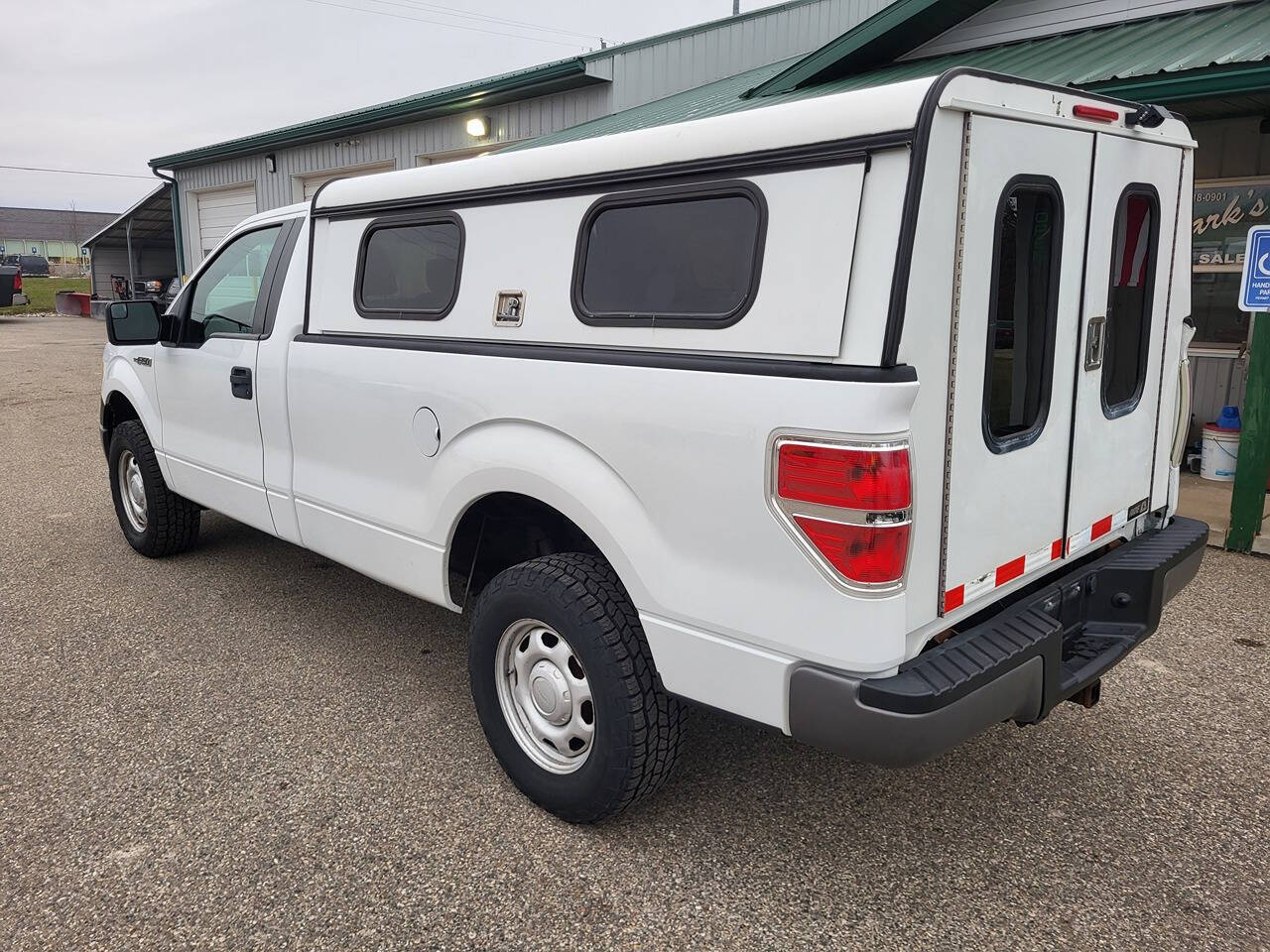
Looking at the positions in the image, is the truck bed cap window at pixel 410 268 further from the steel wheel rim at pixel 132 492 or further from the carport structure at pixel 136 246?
the carport structure at pixel 136 246

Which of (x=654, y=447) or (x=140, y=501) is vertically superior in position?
(x=654, y=447)

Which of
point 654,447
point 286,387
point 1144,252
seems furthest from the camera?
point 286,387

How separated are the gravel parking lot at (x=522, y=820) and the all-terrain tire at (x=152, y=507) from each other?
0.92m

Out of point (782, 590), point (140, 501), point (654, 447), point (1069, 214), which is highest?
point (1069, 214)

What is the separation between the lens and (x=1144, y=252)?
3084 millimetres

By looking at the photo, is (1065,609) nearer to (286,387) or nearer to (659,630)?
(659,630)

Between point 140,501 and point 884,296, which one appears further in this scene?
point 140,501

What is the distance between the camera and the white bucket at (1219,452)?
23.2 ft

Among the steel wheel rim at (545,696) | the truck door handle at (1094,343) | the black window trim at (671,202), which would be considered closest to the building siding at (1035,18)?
the truck door handle at (1094,343)

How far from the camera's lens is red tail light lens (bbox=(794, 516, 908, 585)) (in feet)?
6.97

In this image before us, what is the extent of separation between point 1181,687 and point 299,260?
396cm

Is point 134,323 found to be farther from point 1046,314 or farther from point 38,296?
point 38,296

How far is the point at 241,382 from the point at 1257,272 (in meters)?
5.17

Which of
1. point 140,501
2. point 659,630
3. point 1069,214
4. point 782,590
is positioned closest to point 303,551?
point 140,501
